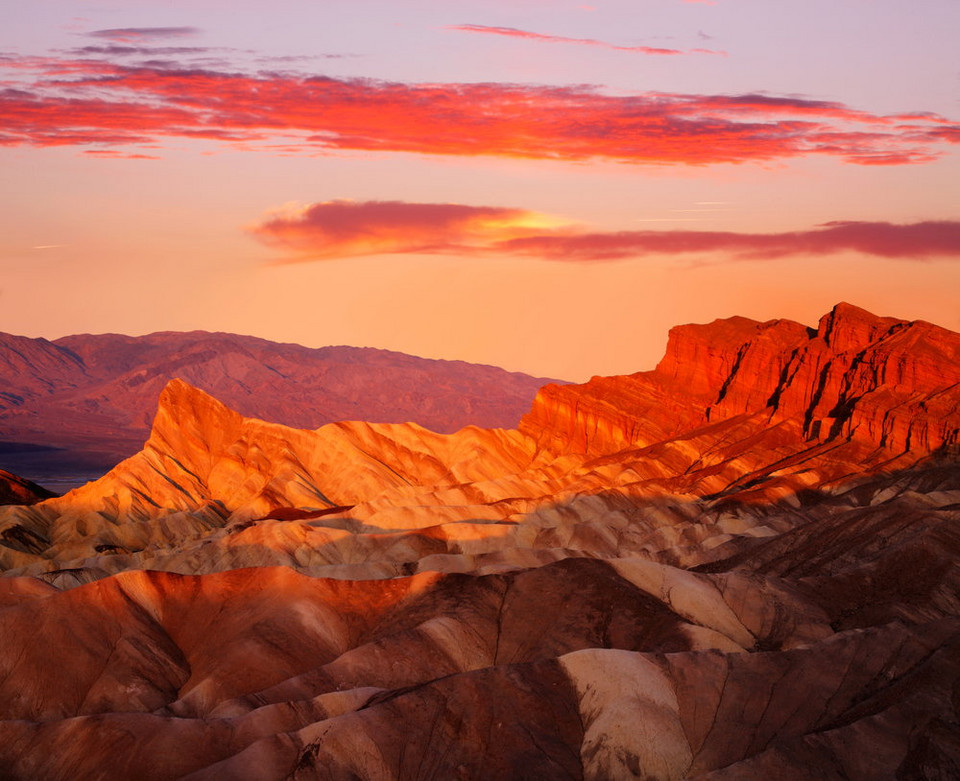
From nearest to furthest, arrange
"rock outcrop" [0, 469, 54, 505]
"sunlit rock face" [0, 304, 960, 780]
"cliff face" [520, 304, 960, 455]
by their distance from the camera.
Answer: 1. "sunlit rock face" [0, 304, 960, 780]
2. "cliff face" [520, 304, 960, 455]
3. "rock outcrop" [0, 469, 54, 505]

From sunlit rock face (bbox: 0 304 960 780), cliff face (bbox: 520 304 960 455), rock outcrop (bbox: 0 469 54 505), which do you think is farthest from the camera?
rock outcrop (bbox: 0 469 54 505)

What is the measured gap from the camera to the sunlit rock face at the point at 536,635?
212ft

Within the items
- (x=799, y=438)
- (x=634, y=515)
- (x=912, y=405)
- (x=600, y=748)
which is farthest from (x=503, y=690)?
(x=799, y=438)

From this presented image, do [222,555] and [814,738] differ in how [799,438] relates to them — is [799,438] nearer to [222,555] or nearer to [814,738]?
[222,555]

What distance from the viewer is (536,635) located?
87875mm

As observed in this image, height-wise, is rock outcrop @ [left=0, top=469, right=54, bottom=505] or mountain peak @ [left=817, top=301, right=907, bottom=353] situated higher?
mountain peak @ [left=817, top=301, right=907, bottom=353]

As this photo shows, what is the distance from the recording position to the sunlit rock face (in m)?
64.5

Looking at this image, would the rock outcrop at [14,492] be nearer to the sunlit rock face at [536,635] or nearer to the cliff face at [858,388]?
the sunlit rock face at [536,635]

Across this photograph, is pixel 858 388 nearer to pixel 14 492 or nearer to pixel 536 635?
pixel 536 635

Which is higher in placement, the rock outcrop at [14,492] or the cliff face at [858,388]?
the cliff face at [858,388]

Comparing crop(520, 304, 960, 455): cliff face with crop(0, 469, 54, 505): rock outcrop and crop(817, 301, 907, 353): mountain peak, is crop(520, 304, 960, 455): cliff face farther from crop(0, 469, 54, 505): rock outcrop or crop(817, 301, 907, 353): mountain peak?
crop(0, 469, 54, 505): rock outcrop

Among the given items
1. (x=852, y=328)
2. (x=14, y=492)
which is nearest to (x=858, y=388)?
(x=852, y=328)

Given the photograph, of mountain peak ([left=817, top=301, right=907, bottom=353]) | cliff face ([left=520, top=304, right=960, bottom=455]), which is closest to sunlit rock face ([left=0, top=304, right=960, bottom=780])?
cliff face ([left=520, top=304, right=960, bottom=455])

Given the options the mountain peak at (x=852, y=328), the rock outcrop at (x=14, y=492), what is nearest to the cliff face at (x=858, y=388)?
the mountain peak at (x=852, y=328)
